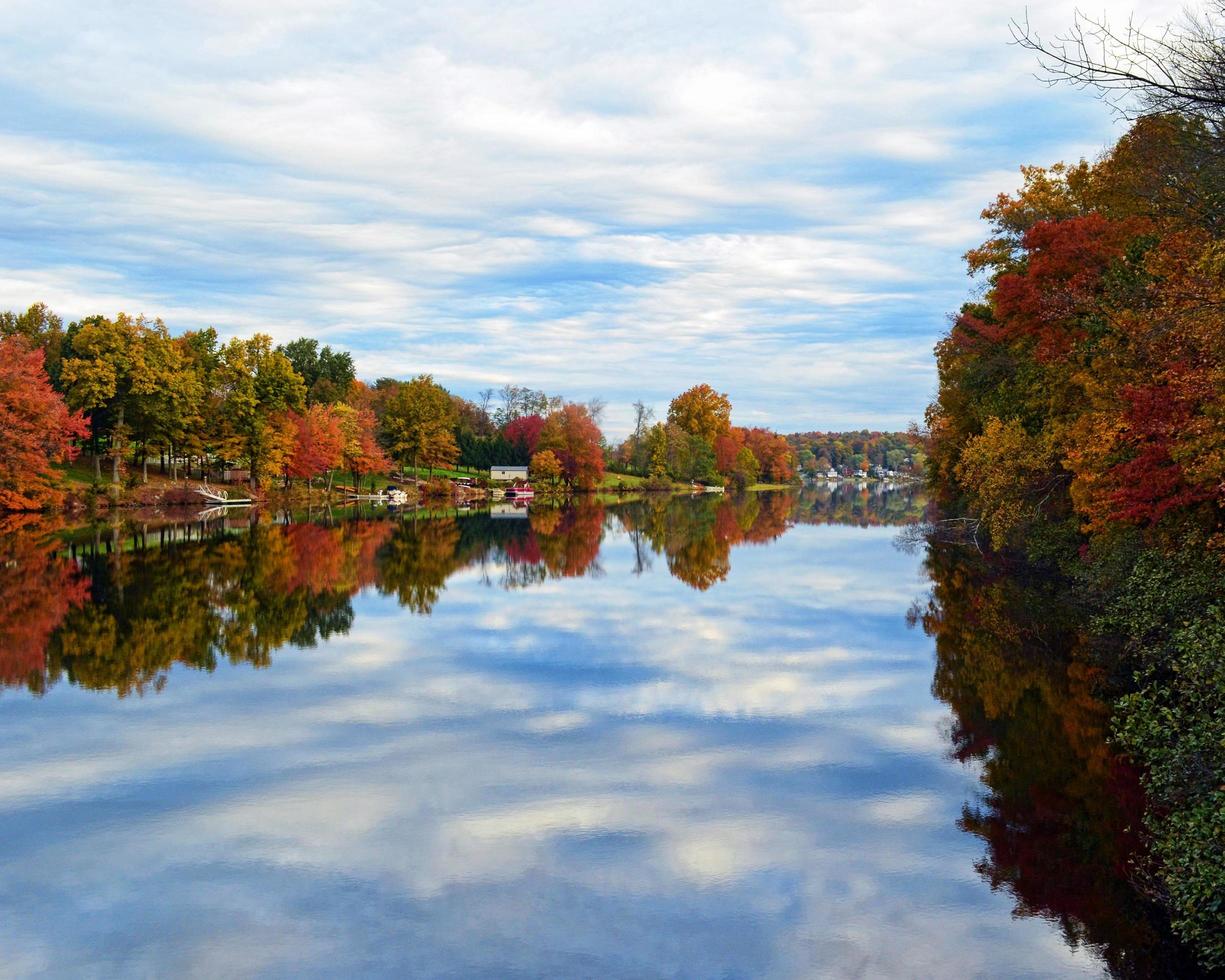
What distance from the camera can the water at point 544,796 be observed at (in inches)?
362

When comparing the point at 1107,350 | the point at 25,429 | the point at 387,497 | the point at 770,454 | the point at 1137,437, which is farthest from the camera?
the point at 770,454

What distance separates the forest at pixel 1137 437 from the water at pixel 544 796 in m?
1.12

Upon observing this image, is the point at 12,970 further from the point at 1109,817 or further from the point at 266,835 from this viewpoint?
the point at 1109,817

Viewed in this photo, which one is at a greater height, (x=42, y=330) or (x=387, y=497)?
(x=42, y=330)

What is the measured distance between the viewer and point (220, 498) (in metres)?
75.6

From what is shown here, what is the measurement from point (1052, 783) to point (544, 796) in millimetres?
6649

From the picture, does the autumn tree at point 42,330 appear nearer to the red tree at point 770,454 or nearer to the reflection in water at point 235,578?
the reflection in water at point 235,578

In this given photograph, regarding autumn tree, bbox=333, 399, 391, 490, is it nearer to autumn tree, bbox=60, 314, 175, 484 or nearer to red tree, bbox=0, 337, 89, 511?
autumn tree, bbox=60, 314, 175, 484

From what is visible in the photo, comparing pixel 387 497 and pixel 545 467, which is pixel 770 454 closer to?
pixel 545 467

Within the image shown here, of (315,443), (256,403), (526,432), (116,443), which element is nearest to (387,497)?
(315,443)

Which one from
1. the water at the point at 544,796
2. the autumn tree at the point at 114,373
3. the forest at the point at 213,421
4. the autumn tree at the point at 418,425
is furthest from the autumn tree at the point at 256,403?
the water at the point at 544,796

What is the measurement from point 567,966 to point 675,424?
134486 millimetres

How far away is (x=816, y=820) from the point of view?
39.9ft

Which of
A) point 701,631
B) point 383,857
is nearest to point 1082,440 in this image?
point 701,631
